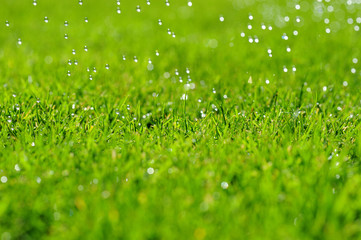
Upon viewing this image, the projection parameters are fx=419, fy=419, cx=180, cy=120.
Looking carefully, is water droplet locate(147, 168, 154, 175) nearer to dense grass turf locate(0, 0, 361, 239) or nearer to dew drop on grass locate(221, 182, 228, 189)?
dense grass turf locate(0, 0, 361, 239)

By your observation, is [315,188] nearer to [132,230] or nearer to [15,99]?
[132,230]

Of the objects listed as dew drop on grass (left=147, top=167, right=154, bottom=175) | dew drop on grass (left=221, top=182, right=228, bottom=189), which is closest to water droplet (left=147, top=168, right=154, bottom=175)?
dew drop on grass (left=147, top=167, right=154, bottom=175)

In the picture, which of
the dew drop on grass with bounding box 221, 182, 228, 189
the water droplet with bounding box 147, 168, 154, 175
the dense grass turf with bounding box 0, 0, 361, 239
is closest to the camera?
the dense grass turf with bounding box 0, 0, 361, 239

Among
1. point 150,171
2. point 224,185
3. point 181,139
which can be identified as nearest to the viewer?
point 224,185

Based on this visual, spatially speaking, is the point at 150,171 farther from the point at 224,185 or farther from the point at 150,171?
the point at 224,185

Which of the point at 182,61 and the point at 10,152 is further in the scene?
the point at 182,61

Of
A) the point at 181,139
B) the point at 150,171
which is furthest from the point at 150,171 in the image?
the point at 181,139

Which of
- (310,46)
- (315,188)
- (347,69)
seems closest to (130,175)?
(315,188)

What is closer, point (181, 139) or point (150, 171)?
point (150, 171)

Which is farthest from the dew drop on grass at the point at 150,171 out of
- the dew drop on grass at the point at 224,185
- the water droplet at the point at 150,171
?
the dew drop on grass at the point at 224,185
